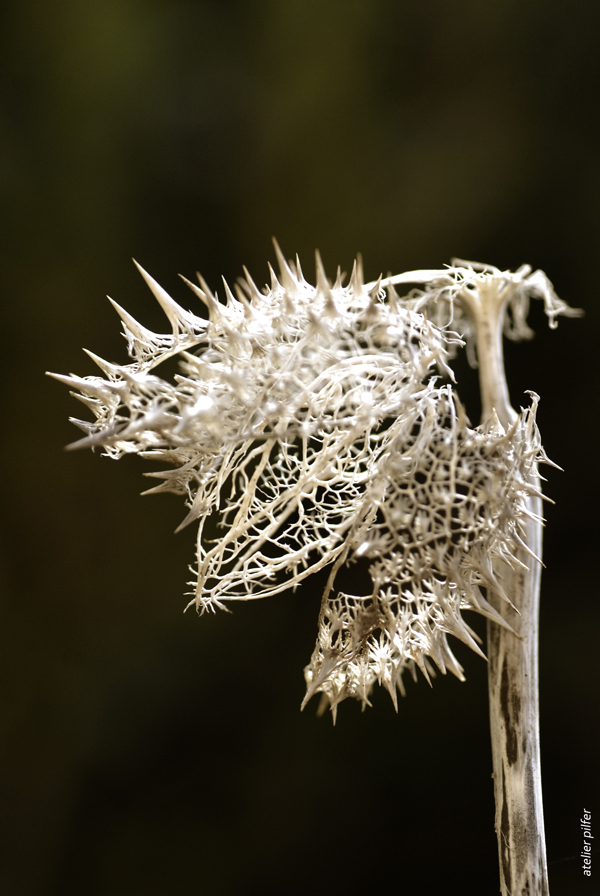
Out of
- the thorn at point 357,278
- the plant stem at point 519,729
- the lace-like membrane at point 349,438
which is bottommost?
the plant stem at point 519,729

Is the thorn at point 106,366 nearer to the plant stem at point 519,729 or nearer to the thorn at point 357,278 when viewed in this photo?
the thorn at point 357,278

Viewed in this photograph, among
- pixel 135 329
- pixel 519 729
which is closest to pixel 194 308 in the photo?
pixel 135 329

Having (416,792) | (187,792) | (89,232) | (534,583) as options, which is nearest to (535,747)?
(534,583)

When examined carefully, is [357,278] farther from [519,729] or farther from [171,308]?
[519,729]

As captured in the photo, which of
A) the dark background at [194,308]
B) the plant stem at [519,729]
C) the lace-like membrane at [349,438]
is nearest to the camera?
the lace-like membrane at [349,438]

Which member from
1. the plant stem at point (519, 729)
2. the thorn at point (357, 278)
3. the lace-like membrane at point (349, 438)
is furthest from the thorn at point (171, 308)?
the plant stem at point (519, 729)

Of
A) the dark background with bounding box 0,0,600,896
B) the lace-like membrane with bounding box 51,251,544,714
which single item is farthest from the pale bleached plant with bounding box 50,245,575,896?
the dark background with bounding box 0,0,600,896
